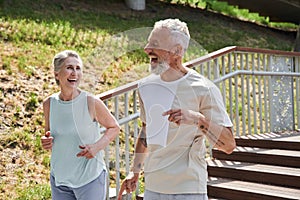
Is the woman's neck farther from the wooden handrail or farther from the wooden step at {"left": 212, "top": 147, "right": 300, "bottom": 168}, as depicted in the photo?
the wooden step at {"left": 212, "top": 147, "right": 300, "bottom": 168}

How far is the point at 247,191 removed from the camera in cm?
514

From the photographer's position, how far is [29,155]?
6836 mm

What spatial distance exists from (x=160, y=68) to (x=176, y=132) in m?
0.28

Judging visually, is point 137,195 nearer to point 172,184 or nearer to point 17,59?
point 172,184

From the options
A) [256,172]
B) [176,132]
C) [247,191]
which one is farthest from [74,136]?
[256,172]

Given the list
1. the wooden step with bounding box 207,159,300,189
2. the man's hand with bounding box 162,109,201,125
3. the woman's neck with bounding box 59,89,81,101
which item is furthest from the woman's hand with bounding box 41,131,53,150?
the wooden step with bounding box 207,159,300,189

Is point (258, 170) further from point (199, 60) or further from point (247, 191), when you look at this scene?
point (199, 60)

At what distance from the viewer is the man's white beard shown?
8.44ft

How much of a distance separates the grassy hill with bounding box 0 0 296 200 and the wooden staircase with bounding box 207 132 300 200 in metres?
1.40

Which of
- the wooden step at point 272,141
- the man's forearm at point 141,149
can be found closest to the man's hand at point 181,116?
the man's forearm at point 141,149

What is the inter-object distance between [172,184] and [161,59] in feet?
1.82

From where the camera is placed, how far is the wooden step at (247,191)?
4973 millimetres

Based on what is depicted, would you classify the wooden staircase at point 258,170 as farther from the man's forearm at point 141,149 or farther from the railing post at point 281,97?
the man's forearm at point 141,149

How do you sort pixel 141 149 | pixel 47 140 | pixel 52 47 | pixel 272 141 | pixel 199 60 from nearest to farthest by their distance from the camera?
pixel 141 149, pixel 47 140, pixel 199 60, pixel 272 141, pixel 52 47
